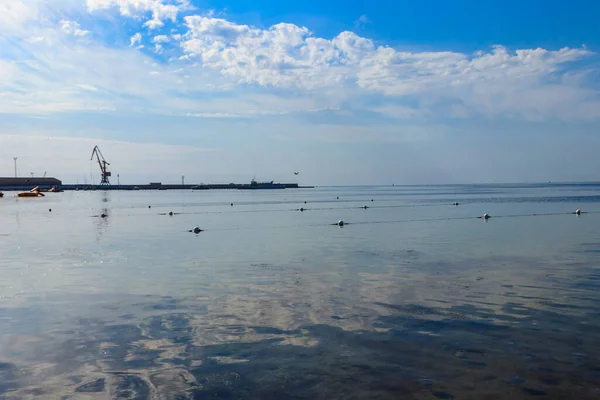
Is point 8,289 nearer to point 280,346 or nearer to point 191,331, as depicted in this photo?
point 191,331

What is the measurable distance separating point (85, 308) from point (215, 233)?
98.2ft

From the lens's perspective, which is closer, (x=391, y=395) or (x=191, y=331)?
(x=391, y=395)

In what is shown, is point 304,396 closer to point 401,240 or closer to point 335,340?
point 335,340

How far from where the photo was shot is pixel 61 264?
1153 inches

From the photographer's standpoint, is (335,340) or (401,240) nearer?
(335,340)

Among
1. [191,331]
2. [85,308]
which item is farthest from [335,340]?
[85,308]

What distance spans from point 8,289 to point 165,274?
22.8 ft

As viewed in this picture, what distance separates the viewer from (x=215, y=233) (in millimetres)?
48375

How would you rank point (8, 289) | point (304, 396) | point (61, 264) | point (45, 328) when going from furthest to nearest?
point (61, 264) < point (8, 289) < point (45, 328) < point (304, 396)

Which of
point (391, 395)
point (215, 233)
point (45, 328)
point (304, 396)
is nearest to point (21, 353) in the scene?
point (45, 328)

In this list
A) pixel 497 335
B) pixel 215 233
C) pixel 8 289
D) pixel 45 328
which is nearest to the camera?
pixel 497 335

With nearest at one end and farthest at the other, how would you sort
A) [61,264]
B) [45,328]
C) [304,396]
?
[304,396], [45,328], [61,264]

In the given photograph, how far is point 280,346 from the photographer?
13.7m

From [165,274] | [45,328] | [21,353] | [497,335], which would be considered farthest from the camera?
[165,274]
